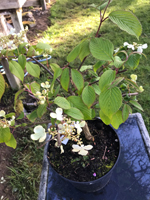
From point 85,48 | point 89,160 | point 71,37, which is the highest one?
point 85,48

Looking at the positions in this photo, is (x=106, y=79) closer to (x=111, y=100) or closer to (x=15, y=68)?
(x=111, y=100)

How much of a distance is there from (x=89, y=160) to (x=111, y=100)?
67 cm

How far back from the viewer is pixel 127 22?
514 mm

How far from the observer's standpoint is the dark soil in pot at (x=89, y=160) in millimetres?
1014

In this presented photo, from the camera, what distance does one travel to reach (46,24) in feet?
11.1

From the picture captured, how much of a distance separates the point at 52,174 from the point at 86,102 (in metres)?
0.90

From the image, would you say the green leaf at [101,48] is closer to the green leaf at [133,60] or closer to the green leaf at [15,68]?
the green leaf at [133,60]

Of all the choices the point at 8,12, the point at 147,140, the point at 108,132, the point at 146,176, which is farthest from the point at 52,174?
the point at 8,12

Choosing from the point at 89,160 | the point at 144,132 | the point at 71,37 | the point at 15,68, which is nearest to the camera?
the point at 15,68

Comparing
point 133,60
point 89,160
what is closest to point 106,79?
point 133,60

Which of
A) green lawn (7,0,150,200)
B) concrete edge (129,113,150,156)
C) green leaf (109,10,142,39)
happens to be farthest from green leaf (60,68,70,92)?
concrete edge (129,113,150,156)

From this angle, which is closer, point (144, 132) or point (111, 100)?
point (111, 100)

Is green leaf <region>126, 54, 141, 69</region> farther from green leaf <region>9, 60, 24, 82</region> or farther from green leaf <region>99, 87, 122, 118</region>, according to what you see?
green leaf <region>9, 60, 24, 82</region>

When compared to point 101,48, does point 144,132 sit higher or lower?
lower
